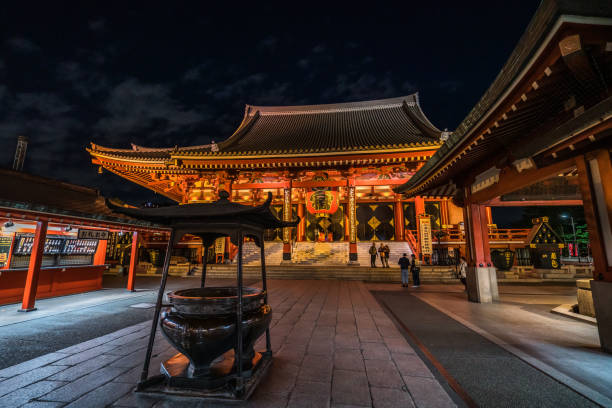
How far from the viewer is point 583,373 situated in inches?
112

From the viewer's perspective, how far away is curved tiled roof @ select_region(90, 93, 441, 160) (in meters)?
12.8

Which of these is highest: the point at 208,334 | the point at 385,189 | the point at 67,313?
the point at 385,189

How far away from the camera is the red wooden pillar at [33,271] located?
5.96m

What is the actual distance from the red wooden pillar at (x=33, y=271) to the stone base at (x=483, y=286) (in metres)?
11.2

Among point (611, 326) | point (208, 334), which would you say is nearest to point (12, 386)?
point (208, 334)

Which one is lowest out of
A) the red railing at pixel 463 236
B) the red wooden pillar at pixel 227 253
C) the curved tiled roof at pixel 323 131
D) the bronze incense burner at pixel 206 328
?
the bronze incense burner at pixel 206 328

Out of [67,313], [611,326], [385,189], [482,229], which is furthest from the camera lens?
[385,189]

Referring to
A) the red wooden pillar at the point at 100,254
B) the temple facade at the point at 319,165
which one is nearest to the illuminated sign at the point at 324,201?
the temple facade at the point at 319,165

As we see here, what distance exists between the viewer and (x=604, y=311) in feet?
11.7

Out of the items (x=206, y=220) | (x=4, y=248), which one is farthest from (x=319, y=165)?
(x=4, y=248)

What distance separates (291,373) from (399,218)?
16.9 meters

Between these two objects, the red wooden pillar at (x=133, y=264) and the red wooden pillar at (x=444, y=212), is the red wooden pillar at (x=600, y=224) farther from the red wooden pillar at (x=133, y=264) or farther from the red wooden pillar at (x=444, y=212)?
the red wooden pillar at (x=444, y=212)

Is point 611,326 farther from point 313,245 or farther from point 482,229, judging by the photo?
point 313,245

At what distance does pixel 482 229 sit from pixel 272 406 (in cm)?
757
